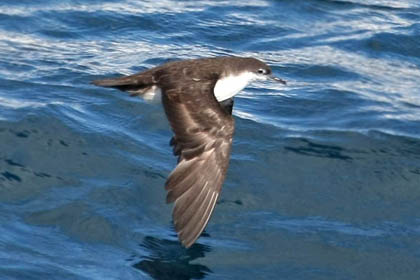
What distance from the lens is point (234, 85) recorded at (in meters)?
7.75

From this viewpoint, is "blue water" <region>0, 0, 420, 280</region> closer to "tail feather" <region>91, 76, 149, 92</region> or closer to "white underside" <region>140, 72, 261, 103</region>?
"white underside" <region>140, 72, 261, 103</region>

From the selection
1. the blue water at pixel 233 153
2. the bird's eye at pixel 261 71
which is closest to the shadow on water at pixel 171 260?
the blue water at pixel 233 153

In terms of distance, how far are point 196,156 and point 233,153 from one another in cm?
171

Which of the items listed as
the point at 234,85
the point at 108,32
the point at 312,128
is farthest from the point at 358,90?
the point at 108,32

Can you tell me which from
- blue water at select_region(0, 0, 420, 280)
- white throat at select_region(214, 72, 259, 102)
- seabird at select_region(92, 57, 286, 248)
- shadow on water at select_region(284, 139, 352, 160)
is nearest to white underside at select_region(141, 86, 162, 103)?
seabird at select_region(92, 57, 286, 248)

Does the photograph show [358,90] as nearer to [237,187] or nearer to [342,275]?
[237,187]

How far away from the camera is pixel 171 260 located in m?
6.56

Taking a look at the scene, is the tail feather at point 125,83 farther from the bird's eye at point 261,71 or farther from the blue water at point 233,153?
the bird's eye at point 261,71

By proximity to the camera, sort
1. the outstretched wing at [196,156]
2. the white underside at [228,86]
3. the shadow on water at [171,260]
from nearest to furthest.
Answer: the outstretched wing at [196,156] → the shadow on water at [171,260] → the white underside at [228,86]

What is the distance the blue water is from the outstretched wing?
51 centimetres

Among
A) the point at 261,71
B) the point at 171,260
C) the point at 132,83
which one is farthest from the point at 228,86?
the point at 171,260

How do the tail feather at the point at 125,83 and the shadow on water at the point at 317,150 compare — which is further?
the shadow on water at the point at 317,150

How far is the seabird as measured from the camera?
6.18 metres

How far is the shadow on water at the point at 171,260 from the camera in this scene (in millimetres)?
6398
